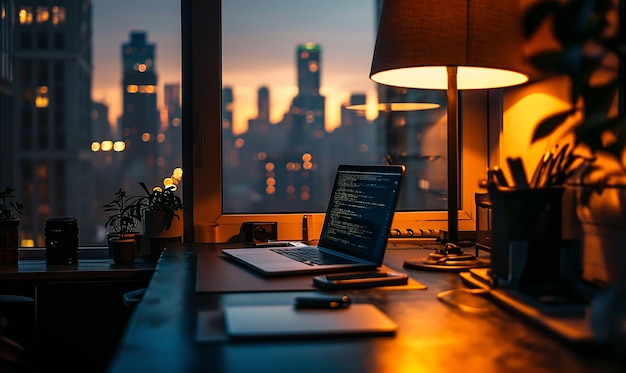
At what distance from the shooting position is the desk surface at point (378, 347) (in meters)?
0.95

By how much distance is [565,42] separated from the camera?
3.08 ft

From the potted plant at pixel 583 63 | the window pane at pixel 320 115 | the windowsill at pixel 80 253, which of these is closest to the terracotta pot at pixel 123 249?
the windowsill at pixel 80 253

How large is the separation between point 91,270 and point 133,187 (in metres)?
0.42

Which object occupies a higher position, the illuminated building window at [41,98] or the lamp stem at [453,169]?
the illuminated building window at [41,98]

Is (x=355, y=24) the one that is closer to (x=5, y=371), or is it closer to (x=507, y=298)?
(x=507, y=298)

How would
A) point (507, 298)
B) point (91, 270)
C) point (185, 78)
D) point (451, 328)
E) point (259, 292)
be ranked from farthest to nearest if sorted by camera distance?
point (185, 78) < point (91, 270) < point (259, 292) < point (507, 298) < point (451, 328)

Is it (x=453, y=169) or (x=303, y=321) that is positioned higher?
(x=453, y=169)

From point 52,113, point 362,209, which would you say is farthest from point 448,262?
point 52,113

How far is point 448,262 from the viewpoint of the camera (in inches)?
73.2

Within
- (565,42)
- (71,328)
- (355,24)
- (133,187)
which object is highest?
(355,24)

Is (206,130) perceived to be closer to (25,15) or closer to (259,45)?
(259,45)

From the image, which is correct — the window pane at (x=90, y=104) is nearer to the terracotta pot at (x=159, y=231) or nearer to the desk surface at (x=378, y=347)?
the terracotta pot at (x=159, y=231)

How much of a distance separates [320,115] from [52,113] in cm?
104

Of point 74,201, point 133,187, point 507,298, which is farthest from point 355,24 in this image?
point 507,298
